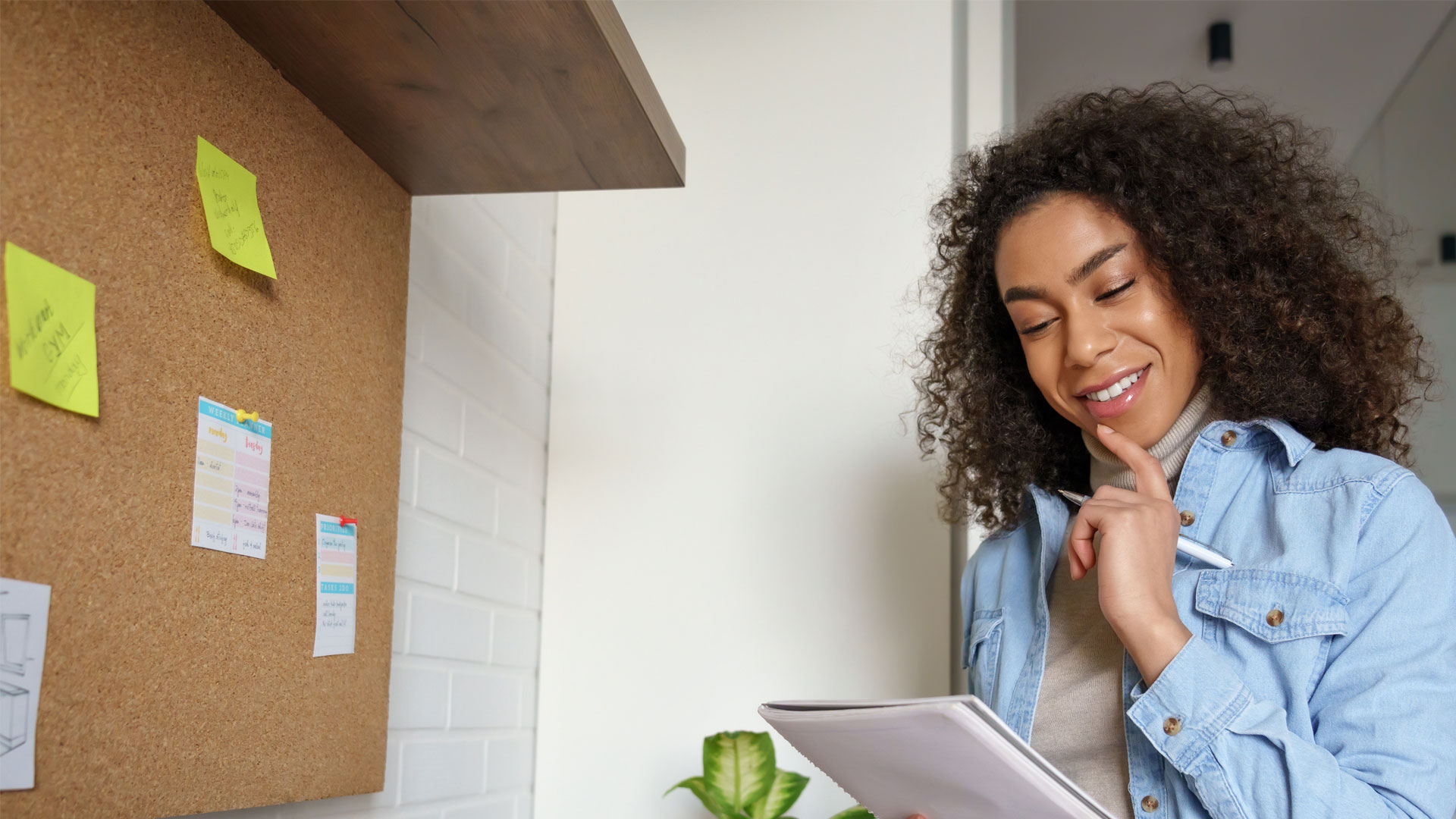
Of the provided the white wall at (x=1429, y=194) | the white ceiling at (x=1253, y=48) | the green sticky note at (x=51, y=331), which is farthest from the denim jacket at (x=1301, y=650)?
the white ceiling at (x=1253, y=48)

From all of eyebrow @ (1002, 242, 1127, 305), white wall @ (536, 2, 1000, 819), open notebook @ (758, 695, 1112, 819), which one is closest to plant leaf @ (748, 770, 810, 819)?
white wall @ (536, 2, 1000, 819)

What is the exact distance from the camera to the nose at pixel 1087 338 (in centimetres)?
117

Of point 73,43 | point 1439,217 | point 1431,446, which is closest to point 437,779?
point 73,43

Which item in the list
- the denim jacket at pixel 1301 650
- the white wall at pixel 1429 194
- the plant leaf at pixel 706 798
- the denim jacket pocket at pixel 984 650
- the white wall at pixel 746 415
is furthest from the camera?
the white wall at pixel 1429 194

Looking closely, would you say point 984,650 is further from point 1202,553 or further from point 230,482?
point 230,482

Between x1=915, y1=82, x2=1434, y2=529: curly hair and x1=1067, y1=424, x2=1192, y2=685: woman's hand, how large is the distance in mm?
225

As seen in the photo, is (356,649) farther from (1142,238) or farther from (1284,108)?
(1284,108)

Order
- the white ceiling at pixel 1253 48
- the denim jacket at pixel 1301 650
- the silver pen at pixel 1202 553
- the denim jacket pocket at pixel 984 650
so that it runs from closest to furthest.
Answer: the denim jacket at pixel 1301 650
the silver pen at pixel 1202 553
the denim jacket pocket at pixel 984 650
the white ceiling at pixel 1253 48

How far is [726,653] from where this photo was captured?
1921 millimetres

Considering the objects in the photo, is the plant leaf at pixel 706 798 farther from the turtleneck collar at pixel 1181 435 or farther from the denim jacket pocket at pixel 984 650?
the turtleneck collar at pixel 1181 435

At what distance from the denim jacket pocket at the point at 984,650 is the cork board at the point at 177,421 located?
27.4 inches

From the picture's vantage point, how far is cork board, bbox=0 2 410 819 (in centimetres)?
80

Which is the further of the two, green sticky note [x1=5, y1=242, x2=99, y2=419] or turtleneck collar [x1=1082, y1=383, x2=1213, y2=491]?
turtleneck collar [x1=1082, y1=383, x2=1213, y2=491]

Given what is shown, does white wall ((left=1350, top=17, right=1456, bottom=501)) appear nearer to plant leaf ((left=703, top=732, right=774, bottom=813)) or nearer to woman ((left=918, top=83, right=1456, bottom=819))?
woman ((left=918, top=83, right=1456, bottom=819))
